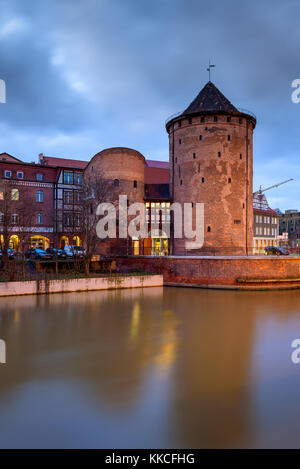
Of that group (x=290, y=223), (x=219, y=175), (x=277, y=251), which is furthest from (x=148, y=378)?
(x=290, y=223)

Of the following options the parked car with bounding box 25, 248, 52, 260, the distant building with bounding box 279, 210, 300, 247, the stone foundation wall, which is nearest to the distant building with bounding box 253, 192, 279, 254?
the stone foundation wall

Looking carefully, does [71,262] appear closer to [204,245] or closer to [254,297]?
[204,245]

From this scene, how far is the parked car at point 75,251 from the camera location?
2215cm

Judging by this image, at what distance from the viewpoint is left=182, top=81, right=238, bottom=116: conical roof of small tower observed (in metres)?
26.9

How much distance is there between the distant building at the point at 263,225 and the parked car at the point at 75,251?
28126 mm

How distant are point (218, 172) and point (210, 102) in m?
6.34

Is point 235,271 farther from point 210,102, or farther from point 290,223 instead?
point 290,223

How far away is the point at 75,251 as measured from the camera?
25156 mm

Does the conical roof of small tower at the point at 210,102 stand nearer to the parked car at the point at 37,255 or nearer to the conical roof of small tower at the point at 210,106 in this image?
the conical roof of small tower at the point at 210,106

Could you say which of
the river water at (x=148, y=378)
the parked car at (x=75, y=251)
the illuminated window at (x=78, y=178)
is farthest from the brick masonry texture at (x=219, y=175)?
the illuminated window at (x=78, y=178)

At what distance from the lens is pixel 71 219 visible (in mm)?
23469

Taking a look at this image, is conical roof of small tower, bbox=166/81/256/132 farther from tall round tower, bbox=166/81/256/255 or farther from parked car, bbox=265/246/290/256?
parked car, bbox=265/246/290/256
